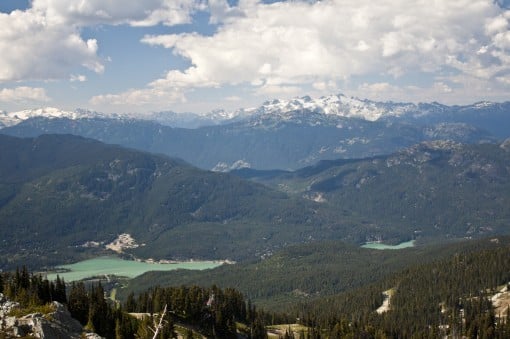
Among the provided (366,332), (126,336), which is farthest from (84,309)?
(366,332)

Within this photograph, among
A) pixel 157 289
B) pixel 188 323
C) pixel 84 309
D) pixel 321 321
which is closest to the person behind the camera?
pixel 84 309

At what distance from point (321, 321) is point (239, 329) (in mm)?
44712

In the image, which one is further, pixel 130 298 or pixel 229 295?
pixel 229 295

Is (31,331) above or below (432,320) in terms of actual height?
above

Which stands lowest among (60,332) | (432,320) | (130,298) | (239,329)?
(432,320)

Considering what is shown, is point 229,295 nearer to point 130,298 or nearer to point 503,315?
point 130,298

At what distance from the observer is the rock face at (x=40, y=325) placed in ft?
228

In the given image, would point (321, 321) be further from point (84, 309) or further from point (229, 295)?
point (84, 309)

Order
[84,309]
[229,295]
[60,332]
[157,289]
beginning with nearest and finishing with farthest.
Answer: [60,332] < [84,309] < [157,289] < [229,295]

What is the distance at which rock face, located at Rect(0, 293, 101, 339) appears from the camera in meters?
69.6

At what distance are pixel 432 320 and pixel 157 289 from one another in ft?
358

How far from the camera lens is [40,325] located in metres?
70.9

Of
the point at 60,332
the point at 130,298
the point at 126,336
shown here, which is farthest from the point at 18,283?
the point at 130,298

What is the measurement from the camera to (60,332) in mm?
74938
